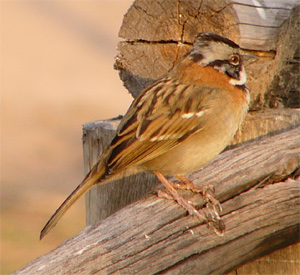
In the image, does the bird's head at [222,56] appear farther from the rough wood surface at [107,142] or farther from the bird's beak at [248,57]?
the rough wood surface at [107,142]

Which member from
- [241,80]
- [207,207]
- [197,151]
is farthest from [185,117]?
[207,207]

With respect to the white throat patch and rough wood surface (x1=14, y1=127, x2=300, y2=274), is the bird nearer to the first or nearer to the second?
the white throat patch

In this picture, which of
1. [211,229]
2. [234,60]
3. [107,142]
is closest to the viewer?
[211,229]

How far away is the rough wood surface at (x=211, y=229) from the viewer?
324cm

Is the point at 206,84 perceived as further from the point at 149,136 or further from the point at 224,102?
the point at 149,136

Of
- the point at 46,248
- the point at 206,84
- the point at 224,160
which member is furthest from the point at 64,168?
the point at 224,160

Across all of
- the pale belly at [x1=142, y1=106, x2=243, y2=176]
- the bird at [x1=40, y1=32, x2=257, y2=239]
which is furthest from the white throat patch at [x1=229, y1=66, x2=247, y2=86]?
the pale belly at [x1=142, y1=106, x2=243, y2=176]

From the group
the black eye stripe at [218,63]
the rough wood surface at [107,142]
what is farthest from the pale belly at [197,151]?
the black eye stripe at [218,63]

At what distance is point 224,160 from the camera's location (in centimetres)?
392

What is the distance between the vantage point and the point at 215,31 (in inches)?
178

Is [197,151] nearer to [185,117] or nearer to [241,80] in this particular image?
[185,117]

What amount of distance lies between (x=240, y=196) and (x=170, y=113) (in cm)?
115

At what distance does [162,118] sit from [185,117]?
16cm

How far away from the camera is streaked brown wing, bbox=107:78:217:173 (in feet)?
14.7
